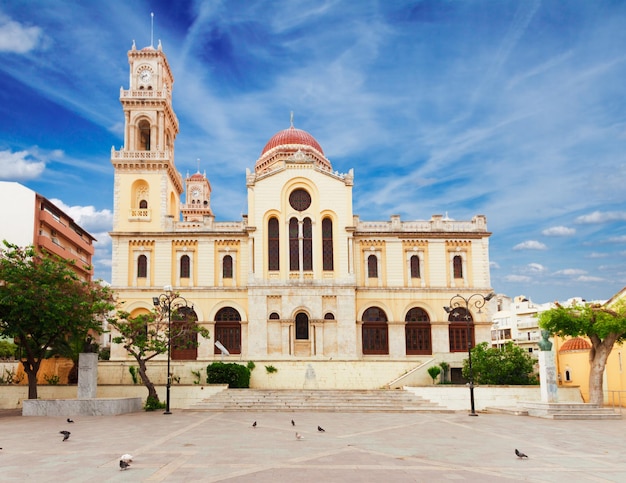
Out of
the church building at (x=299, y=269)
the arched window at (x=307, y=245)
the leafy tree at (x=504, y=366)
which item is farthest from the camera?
the arched window at (x=307, y=245)

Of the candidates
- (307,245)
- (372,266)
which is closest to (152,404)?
(307,245)

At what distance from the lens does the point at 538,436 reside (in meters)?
19.3

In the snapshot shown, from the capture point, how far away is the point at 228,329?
41312 millimetres

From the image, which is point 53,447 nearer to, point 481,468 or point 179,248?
point 481,468

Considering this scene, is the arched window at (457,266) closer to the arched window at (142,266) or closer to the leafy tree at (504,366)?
the leafy tree at (504,366)

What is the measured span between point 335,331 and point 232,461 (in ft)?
85.9

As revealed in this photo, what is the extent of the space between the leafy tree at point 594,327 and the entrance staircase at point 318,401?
654cm

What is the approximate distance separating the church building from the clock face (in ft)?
18.0

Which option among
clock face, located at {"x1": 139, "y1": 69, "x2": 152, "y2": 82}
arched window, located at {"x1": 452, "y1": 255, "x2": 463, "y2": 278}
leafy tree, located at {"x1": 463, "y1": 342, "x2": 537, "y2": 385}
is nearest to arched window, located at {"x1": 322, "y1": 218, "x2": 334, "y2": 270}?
arched window, located at {"x1": 452, "y1": 255, "x2": 463, "y2": 278}

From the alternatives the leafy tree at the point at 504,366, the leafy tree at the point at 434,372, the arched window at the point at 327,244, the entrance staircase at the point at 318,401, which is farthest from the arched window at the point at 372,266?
the entrance staircase at the point at 318,401

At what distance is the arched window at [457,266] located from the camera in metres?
42.8

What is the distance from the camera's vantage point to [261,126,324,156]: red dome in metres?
50.8

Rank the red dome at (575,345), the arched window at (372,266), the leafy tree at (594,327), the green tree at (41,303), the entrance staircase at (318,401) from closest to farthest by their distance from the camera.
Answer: the green tree at (41,303)
the leafy tree at (594,327)
the entrance staircase at (318,401)
the red dome at (575,345)
the arched window at (372,266)

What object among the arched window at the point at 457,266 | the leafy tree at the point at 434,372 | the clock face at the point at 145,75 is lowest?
the leafy tree at the point at 434,372
